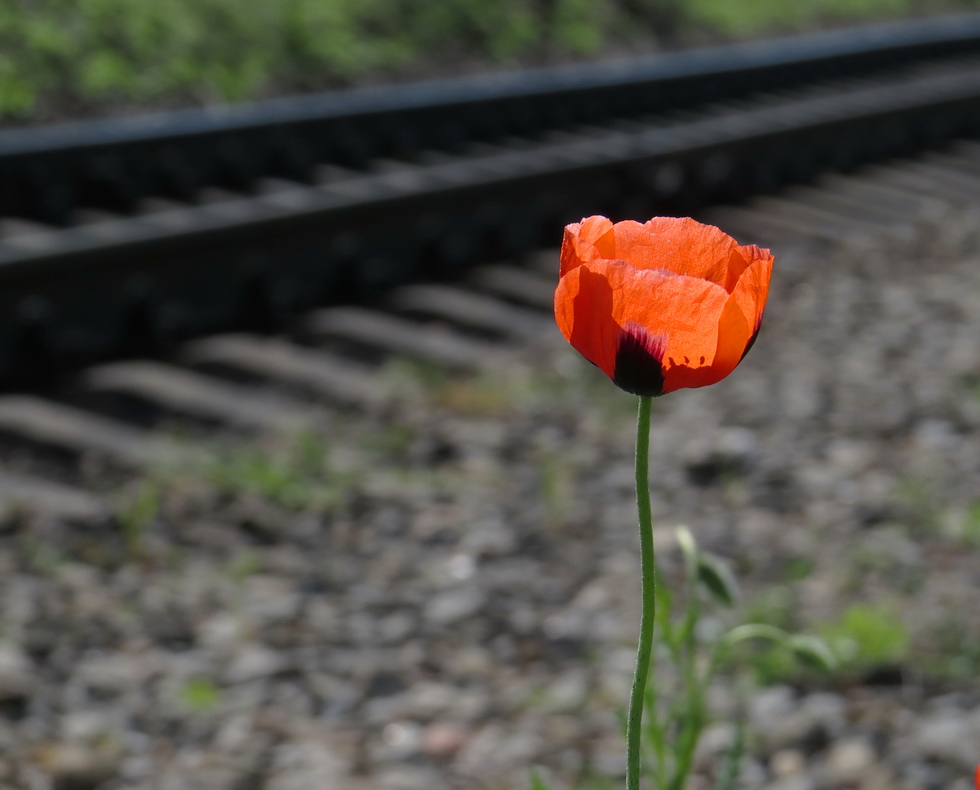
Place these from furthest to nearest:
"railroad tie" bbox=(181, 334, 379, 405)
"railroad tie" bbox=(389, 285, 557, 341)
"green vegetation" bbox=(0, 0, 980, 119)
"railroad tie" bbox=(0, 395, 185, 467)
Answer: "green vegetation" bbox=(0, 0, 980, 119) < "railroad tie" bbox=(389, 285, 557, 341) < "railroad tie" bbox=(181, 334, 379, 405) < "railroad tie" bbox=(0, 395, 185, 467)

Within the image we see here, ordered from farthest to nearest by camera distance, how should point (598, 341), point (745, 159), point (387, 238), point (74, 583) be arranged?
point (745, 159) → point (387, 238) → point (74, 583) → point (598, 341)

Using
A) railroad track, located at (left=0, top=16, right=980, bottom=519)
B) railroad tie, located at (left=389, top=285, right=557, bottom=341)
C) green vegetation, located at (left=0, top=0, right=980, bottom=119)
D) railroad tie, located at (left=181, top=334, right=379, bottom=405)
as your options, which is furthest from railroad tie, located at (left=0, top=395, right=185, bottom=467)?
green vegetation, located at (left=0, top=0, right=980, bottom=119)

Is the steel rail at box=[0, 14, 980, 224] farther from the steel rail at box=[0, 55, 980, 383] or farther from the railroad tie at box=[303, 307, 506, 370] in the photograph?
the railroad tie at box=[303, 307, 506, 370]

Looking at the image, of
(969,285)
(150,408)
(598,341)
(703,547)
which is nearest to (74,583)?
(150,408)

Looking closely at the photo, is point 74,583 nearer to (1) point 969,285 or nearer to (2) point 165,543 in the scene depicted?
(2) point 165,543

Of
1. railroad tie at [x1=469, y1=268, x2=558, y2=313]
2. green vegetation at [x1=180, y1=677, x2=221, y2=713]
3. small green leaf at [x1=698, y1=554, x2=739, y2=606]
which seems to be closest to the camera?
small green leaf at [x1=698, y1=554, x2=739, y2=606]

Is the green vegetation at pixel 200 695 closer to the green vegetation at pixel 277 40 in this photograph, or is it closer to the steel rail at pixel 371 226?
the steel rail at pixel 371 226

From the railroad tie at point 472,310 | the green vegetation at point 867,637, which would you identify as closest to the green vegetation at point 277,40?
the railroad tie at point 472,310
